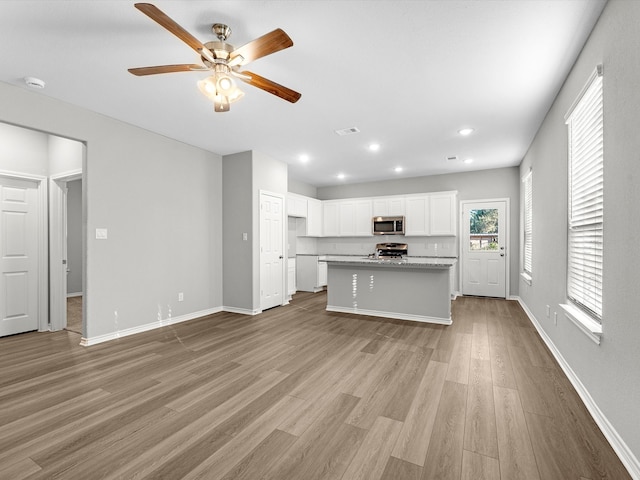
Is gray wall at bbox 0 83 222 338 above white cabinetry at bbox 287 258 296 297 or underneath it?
above

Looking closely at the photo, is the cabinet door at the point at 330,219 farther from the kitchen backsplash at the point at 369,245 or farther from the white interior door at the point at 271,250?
the white interior door at the point at 271,250

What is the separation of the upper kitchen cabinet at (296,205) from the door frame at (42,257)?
4084 mm

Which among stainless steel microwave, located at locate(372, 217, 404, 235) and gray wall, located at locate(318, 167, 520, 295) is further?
stainless steel microwave, located at locate(372, 217, 404, 235)

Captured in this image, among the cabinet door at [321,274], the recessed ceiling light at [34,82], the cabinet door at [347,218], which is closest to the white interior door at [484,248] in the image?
the cabinet door at [347,218]

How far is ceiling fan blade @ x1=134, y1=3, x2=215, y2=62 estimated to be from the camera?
63.8 inches

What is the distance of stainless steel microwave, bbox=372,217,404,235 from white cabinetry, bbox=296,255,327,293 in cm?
146

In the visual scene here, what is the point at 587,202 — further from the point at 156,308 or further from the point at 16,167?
the point at 16,167

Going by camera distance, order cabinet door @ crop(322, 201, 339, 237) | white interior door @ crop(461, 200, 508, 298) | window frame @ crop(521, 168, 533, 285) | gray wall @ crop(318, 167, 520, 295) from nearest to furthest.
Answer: window frame @ crop(521, 168, 533, 285) < gray wall @ crop(318, 167, 520, 295) < white interior door @ crop(461, 200, 508, 298) < cabinet door @ crop(322, 201, 339, 237)

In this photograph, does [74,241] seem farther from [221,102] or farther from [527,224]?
[527,224]

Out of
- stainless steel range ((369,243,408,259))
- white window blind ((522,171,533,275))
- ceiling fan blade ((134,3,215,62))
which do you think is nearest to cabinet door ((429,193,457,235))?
stainless steel range ((369,243,408,259))

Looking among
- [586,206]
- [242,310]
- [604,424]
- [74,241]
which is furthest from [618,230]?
[74,241]

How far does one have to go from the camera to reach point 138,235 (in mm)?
4109

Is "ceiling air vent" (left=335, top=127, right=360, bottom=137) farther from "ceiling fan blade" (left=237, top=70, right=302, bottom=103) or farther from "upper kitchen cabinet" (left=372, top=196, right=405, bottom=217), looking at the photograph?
"upper kitchen cabinet" (left=372, top=196, right=405, bottom=217)

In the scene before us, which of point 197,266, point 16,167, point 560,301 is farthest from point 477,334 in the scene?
point 16,167
